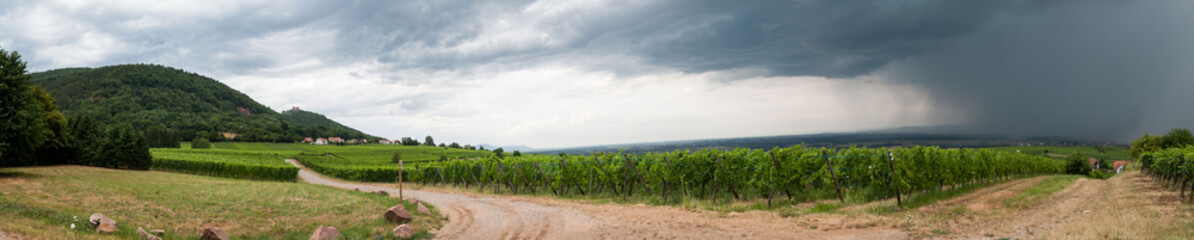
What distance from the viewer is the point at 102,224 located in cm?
999

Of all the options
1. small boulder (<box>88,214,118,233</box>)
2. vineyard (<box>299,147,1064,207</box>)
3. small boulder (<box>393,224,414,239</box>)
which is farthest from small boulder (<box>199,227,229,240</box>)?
vineyard (<box>299,147,1064,207</box>)

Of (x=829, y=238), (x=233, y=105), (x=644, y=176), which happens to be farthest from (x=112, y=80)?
(x=829, y=238)

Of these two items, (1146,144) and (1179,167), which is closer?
(1179,167)

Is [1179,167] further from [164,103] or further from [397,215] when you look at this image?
[164,103]

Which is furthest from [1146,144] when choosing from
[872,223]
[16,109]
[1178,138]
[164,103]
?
[164,103]

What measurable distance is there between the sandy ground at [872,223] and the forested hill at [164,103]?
118m

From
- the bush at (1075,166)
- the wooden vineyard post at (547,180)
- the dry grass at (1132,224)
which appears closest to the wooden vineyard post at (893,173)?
the dry grass at (1132,224)

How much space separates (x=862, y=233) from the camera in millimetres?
10492

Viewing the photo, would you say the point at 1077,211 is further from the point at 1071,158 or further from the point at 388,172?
the point at 1071,158

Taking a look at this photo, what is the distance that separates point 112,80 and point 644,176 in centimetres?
16700

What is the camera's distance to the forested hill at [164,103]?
372 feet

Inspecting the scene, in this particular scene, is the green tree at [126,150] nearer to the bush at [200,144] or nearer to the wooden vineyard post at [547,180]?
the wooden vineyard post at [547,180]

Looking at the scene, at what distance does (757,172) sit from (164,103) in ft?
521

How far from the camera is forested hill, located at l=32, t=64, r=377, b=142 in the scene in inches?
4469
